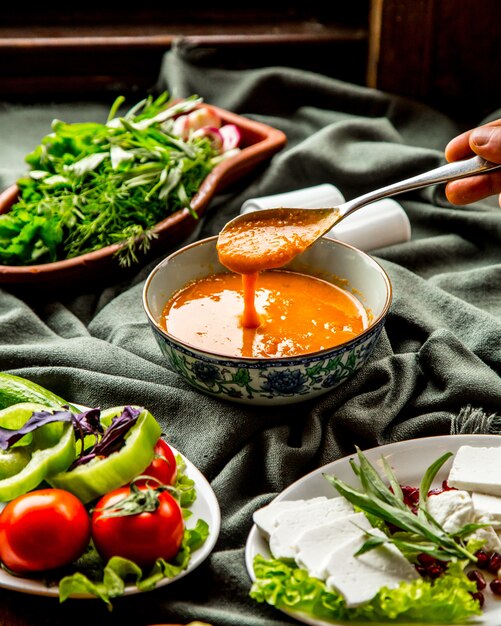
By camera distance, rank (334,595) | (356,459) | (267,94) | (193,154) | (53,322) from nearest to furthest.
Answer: (334,595) < (356,459) < (53,322) < (193,154) < (267,94)

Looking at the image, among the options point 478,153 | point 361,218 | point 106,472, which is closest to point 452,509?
point 106,472

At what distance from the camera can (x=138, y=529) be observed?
1.60m

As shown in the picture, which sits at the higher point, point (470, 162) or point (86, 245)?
point (470, 162)

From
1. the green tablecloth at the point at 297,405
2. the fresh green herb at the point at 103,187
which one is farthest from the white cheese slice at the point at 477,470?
the fresh green herb at the point at 103,187

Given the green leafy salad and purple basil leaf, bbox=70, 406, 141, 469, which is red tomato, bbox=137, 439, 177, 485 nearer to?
purple basil leaf, bbox=70, 406, 141, 469

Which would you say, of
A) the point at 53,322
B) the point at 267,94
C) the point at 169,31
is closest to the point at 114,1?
the point at 169,31

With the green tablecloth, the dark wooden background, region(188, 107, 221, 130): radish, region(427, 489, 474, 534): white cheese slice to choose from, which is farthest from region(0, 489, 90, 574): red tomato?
the dark wooden background

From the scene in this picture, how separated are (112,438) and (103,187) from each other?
136 centimetres

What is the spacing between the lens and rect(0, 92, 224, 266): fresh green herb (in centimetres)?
271

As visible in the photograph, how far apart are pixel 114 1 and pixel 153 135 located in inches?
62.2

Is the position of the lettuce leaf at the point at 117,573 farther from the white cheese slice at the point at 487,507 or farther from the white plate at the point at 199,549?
the white cheese slice at the point at 487,507

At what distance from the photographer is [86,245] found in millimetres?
2777

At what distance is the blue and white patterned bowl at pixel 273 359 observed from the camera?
1951mm

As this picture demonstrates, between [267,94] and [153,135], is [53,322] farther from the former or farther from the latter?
[267,94]
